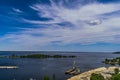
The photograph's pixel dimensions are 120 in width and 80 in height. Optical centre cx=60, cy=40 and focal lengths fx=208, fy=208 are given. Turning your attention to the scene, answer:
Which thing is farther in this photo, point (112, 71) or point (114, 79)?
point (112, 71)

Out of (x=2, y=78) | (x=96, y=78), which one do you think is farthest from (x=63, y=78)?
(x=96, y=78)

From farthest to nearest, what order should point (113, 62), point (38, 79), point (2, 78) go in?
point (113, 62)
point (2, 78)
point (38, 79)

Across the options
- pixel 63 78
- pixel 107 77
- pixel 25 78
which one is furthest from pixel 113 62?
pixel 107 77

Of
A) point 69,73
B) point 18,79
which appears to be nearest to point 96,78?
point 18,79

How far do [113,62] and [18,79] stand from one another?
324 feet

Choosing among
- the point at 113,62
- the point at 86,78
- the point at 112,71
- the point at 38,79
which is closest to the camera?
the point at 86,78

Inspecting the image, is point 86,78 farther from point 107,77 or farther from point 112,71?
point 112,71

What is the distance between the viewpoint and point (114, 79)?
54.5 meters

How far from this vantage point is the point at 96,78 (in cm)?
5431

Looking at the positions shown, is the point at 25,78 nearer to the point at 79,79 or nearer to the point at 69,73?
the point at 69,73

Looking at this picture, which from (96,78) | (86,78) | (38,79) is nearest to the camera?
(96,78)

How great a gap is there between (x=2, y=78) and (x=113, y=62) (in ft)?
329

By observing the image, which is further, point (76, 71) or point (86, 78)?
point (76, 71)

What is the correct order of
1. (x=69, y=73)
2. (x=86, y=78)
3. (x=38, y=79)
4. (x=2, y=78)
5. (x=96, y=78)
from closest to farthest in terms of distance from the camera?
1. (x=96, y=78)
2. (x=86, y=78)
3. (x=38, y=79)
4. (x=2, y=78)
5. (x=69, y=73)
